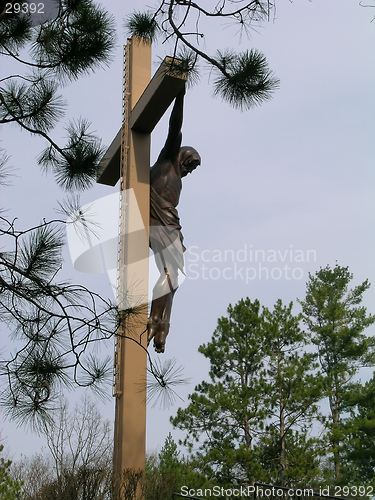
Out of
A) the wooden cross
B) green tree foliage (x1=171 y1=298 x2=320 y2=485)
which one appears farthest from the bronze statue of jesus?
green tree foliage (x1=171 y1=298 x2=320 y2=485)

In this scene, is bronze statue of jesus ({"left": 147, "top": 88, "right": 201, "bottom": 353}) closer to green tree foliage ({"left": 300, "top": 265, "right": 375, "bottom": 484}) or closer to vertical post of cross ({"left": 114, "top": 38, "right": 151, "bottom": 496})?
vertical post of cross ({"left": 114, "top": 38, "right": 151, "bottom": 496})

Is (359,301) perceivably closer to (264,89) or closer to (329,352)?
(329,352)

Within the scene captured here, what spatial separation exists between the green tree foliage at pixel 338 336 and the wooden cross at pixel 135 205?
10.4 m

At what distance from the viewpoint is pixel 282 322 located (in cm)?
1330

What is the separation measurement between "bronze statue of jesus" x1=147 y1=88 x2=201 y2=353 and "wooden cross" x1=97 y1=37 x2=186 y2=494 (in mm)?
93

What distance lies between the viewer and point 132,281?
3.35m

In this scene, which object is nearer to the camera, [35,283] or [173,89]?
[35,283]

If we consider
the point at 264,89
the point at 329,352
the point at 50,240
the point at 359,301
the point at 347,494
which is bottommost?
the point at 347,494

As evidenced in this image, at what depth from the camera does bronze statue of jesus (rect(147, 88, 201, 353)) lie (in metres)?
3.55

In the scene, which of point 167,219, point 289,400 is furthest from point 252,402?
point 167,219

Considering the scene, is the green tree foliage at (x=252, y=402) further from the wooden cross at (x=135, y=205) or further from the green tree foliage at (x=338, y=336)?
the wooden cross at (x=135, y=205)

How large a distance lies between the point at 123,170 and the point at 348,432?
37.4 ft

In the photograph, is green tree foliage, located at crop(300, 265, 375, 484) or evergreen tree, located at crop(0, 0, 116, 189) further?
green tree foliage, located at crop(300, 265, 375, 484)

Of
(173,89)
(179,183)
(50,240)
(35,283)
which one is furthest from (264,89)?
(35,283)
